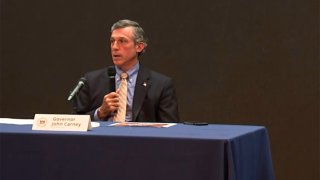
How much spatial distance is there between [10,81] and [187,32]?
1667mm

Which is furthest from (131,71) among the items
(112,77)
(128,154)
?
(128,154)

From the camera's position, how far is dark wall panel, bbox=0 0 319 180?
4867mm

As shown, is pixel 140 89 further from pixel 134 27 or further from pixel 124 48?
pixel 134 27

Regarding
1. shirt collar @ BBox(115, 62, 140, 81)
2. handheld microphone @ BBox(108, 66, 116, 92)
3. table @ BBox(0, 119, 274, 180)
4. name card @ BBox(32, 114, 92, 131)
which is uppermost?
shirt collar @ BBox(115, 62, 140, 81)

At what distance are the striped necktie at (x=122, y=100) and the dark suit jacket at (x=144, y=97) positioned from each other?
0.08m

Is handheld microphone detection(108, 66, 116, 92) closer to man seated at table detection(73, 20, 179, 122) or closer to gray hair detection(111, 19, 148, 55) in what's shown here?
man seated at table detection(73, 20, 179, 122)

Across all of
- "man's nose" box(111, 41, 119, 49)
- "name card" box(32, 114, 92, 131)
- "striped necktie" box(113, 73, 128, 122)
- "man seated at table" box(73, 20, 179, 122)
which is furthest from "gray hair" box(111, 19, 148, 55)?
"name card" box(32, 114, 92, 131)

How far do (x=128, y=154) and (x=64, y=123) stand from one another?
361 millimetres

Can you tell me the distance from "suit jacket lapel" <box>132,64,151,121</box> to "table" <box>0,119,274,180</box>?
→ 1147mm

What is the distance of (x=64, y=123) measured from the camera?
105 inches

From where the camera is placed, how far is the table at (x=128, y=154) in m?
2.38

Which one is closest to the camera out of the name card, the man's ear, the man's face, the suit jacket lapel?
the name card

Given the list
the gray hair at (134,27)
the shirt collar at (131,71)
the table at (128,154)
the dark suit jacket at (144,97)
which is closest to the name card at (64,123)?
the table at (128,154)

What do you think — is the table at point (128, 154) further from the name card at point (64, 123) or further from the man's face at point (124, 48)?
the man's face at point (124, 48)
